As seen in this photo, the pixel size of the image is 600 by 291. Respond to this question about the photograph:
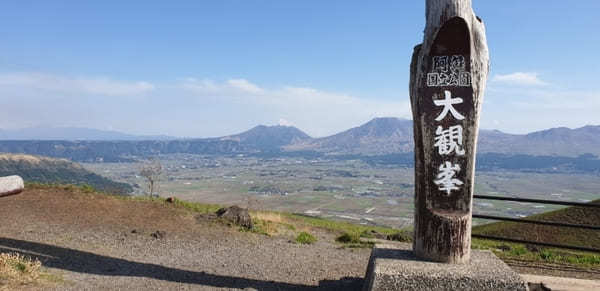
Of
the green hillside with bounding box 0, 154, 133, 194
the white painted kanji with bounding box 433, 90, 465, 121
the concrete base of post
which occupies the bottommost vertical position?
the green hillside with bounding box 0, 154, 133, 194

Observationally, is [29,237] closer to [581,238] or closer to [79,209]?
[79,209]

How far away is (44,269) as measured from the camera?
8203mm

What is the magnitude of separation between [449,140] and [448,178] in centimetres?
65

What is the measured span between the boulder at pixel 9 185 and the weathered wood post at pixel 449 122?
7.66 meters

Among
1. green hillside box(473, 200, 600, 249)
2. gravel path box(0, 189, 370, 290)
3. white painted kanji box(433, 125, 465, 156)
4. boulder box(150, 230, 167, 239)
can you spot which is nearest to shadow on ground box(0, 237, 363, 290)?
gravel path box(0, 189, 370, 290)

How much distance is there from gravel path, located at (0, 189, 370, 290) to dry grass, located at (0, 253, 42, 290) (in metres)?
0.37

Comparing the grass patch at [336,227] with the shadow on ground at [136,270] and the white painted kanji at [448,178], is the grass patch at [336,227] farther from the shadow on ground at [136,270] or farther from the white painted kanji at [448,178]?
the white painted kanji at [448,178]

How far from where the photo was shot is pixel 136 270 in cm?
873

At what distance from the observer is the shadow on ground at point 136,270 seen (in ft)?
26.9

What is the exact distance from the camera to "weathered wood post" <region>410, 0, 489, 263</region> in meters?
6.63

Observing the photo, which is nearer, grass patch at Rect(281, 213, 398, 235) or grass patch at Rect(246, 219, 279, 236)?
grass patch at Rect(246, 219, 279, 236)

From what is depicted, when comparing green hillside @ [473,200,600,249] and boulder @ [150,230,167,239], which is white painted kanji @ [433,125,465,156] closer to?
green hillside @ [473,200,600,249]

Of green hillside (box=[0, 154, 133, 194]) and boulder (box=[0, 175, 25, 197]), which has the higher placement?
boulder (box=[0, 175, 25, 197])

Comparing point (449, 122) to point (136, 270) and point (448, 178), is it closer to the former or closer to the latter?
point (448, 178)
